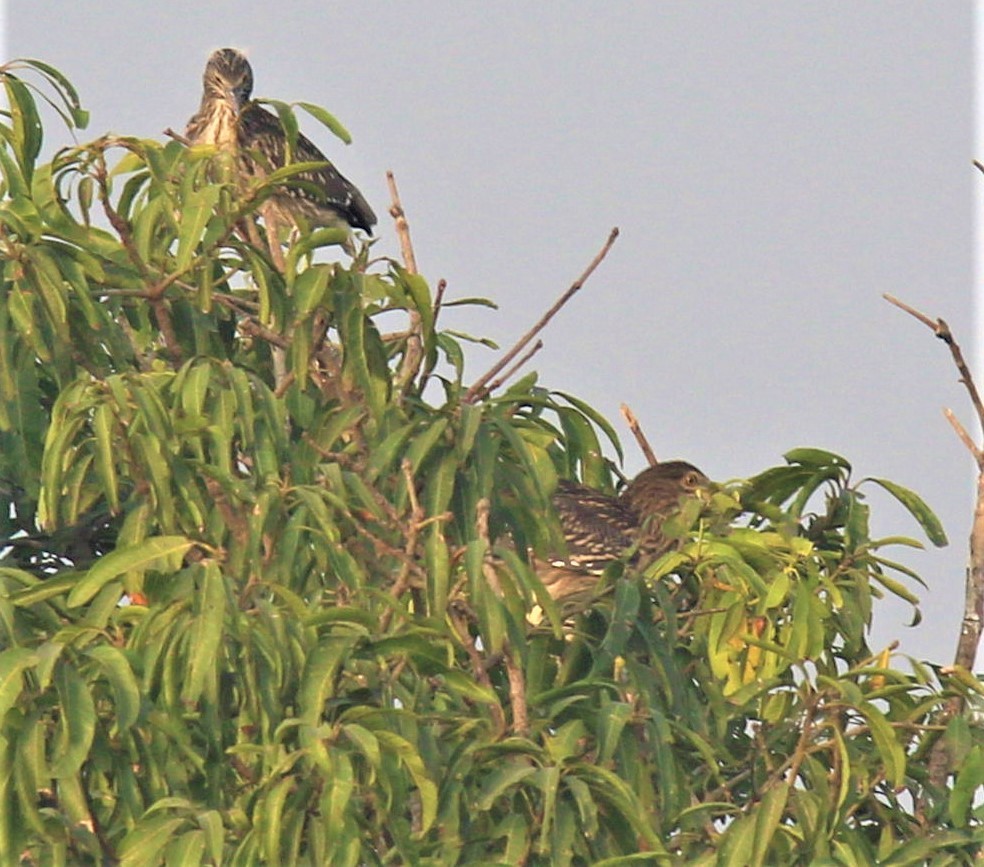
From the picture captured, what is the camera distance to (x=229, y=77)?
38.1 ft

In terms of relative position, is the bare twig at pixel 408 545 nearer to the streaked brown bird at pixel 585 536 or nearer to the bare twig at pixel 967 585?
the bare twig at pixel 967 585

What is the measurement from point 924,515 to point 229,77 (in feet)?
20.0

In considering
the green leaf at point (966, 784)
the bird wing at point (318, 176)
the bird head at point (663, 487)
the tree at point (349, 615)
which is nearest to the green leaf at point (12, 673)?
the tree at point (349, 615)

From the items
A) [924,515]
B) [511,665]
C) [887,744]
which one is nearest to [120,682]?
[511,665]

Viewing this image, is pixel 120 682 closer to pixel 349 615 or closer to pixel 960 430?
pixel 349 615

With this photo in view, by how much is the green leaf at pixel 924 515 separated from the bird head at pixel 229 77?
221 inches

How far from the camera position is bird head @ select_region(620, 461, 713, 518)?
397 inches

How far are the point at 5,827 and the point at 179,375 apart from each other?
1540 mm

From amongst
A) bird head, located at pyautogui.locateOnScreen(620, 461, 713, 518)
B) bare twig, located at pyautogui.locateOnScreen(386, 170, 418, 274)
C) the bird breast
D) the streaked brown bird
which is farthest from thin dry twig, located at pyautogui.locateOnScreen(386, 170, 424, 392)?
the bird breast

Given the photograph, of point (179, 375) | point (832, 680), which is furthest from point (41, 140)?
point (832, 680)

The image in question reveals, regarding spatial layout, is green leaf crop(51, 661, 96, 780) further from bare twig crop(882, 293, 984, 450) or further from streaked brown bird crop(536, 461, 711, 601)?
streaked brown bird crop(536, 461, 711, 601)

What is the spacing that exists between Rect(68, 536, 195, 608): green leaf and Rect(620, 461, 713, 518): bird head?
4.86 m

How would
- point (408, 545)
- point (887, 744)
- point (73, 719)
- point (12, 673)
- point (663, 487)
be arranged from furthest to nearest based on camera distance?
point (663, 487) < point (408, 545) < point (887, 744) < point (73, 719) < point (12, 673)

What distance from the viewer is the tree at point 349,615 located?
508 centimetres
